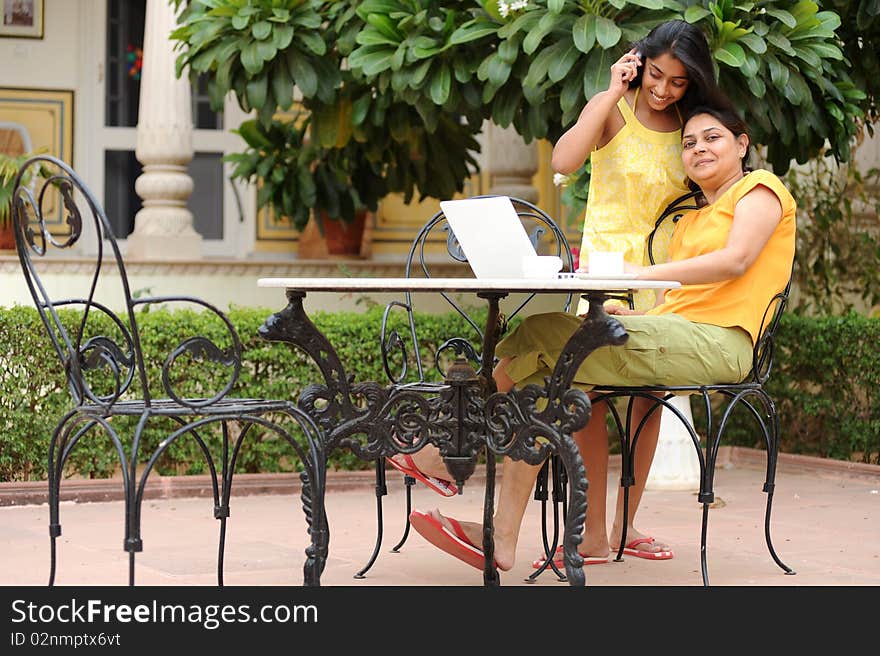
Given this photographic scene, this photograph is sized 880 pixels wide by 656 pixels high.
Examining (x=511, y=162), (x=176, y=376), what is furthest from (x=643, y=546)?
(x=511, y=162)

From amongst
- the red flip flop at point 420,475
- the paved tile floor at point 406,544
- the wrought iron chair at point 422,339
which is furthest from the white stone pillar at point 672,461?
the red flip flop at point 420,475

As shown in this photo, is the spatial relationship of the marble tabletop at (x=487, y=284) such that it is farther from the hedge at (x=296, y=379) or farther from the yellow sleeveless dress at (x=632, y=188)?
the hedge at (x=296, y=379)

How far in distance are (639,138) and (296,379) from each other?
2.56 metres

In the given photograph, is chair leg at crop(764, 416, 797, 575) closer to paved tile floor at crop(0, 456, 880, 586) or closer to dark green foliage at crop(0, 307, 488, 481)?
paved tile floor at crop(0, 456, 880, 586)

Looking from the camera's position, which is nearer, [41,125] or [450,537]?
[450,537]

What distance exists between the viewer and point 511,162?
9.30 metres

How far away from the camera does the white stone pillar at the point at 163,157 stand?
27.8ft

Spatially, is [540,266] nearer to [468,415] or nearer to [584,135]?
[468,415]

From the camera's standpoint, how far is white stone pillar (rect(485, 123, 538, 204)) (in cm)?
928

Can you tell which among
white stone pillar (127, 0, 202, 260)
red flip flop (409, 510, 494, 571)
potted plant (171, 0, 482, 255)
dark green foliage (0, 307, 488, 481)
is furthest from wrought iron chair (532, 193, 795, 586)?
white stone pillar (127, 0, 202, 260)

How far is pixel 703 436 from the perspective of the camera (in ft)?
24.5
